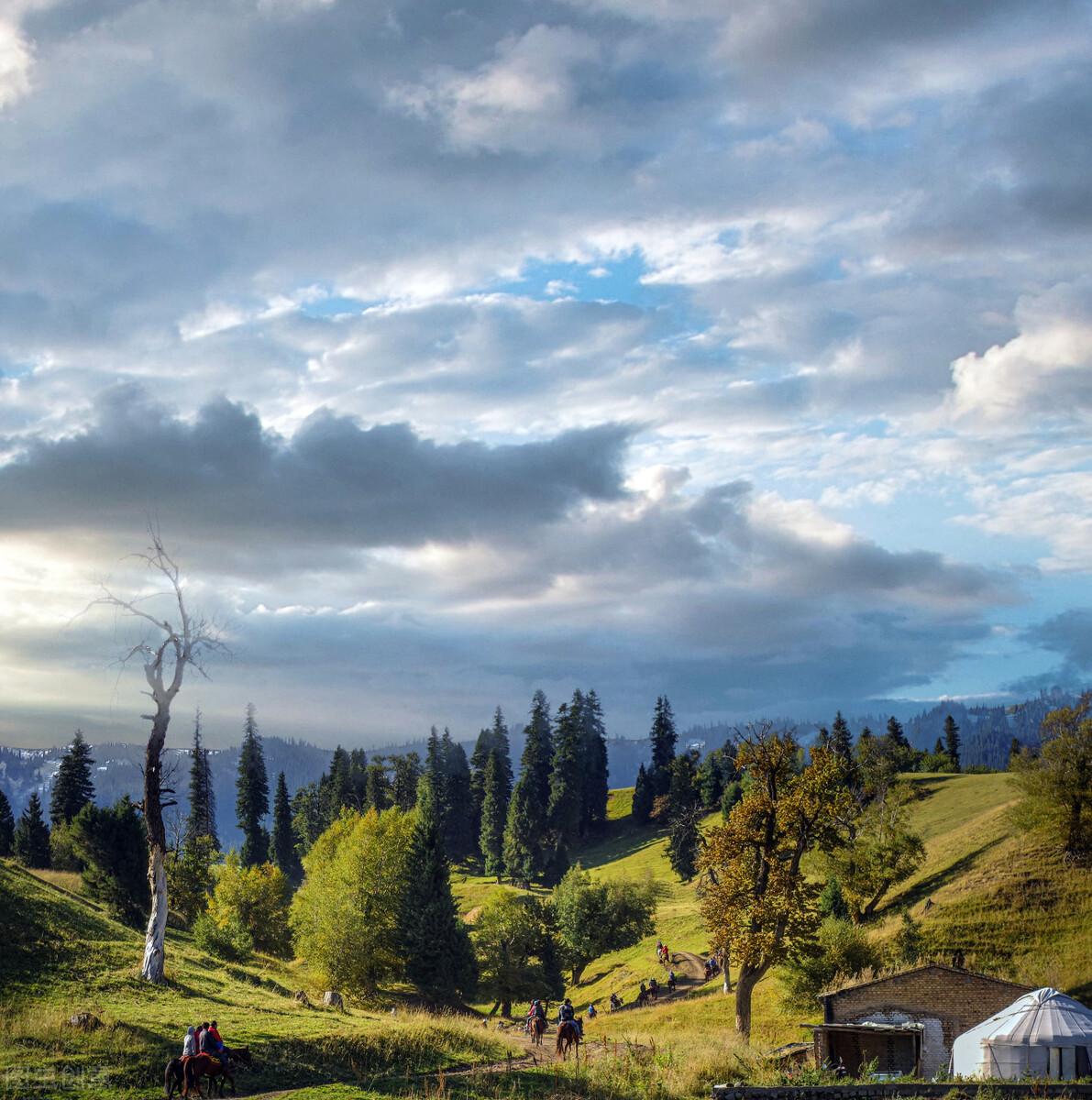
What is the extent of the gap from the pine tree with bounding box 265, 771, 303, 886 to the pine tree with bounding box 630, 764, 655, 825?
50784 mm

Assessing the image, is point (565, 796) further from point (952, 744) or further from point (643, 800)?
point (952, 744)

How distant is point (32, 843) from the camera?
3979 inches

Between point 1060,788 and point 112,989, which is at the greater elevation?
point 1060,788

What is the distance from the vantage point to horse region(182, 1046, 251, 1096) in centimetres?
2569

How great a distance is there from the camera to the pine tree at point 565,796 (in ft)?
461

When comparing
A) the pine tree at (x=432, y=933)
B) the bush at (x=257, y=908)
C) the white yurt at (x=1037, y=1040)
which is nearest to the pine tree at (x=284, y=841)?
the bush at (x=257, y=908)

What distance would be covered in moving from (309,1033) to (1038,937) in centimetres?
4967

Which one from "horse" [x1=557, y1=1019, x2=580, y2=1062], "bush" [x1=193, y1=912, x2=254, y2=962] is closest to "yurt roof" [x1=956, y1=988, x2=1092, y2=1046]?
"horse" [x1=557, y1=1019, x2=580, y2=1062]

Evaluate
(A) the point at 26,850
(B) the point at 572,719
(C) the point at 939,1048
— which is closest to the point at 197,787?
(A) the point at 26,850

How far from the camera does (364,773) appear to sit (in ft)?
518

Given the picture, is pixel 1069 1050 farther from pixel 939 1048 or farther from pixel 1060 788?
pixel 1060 788

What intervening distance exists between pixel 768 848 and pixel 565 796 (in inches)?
3811

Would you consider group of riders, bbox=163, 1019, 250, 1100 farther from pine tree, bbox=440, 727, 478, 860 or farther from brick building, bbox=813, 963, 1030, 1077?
pine tree, bbox=440, 727, 478, 860

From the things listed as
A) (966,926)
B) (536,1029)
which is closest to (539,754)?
(966,926)
